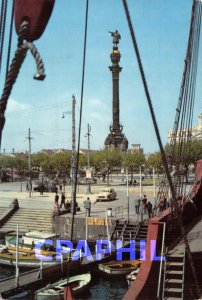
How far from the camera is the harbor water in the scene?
1777 cm

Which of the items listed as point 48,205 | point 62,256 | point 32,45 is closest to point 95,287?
point 62,256

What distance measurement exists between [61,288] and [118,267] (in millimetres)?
4037

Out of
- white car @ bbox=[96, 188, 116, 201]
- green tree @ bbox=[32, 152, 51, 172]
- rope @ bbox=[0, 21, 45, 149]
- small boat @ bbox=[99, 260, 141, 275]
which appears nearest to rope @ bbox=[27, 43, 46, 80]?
rope @ bbox=[0, 21, 45, 149]

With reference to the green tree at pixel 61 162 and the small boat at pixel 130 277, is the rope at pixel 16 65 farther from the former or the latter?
the green tree at pixel 61 162

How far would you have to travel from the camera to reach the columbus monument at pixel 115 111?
79.0 m

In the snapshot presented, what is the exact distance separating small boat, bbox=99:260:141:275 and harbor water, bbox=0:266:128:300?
30 cm

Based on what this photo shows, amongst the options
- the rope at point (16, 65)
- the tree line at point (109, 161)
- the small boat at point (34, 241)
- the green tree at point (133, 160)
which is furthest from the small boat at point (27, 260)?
the green tree at point (133, 160)

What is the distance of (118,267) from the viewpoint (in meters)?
20.1

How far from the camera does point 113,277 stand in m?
19.7

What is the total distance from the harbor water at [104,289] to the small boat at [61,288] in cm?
40

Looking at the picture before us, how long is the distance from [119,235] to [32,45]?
73.9ft

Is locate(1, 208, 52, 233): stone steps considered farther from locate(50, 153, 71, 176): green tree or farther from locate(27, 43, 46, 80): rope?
locate(50, 153, 71, 176): green tree

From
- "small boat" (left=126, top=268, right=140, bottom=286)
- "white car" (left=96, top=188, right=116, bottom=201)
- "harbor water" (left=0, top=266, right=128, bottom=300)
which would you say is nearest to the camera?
"harbor water" (left=0, top=266, right=128, bottom=300)

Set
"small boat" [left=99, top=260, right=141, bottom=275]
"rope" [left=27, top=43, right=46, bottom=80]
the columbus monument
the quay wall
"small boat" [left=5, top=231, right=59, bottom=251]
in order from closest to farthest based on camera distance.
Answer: "rope" [left=27, top=43, right=46, bottom=80], "small boat" [left=99, top=260, right=141, bottom=275], "small boat" [left=5, top=231, right=59, bottom=251], the quay wall, the columbus monument
